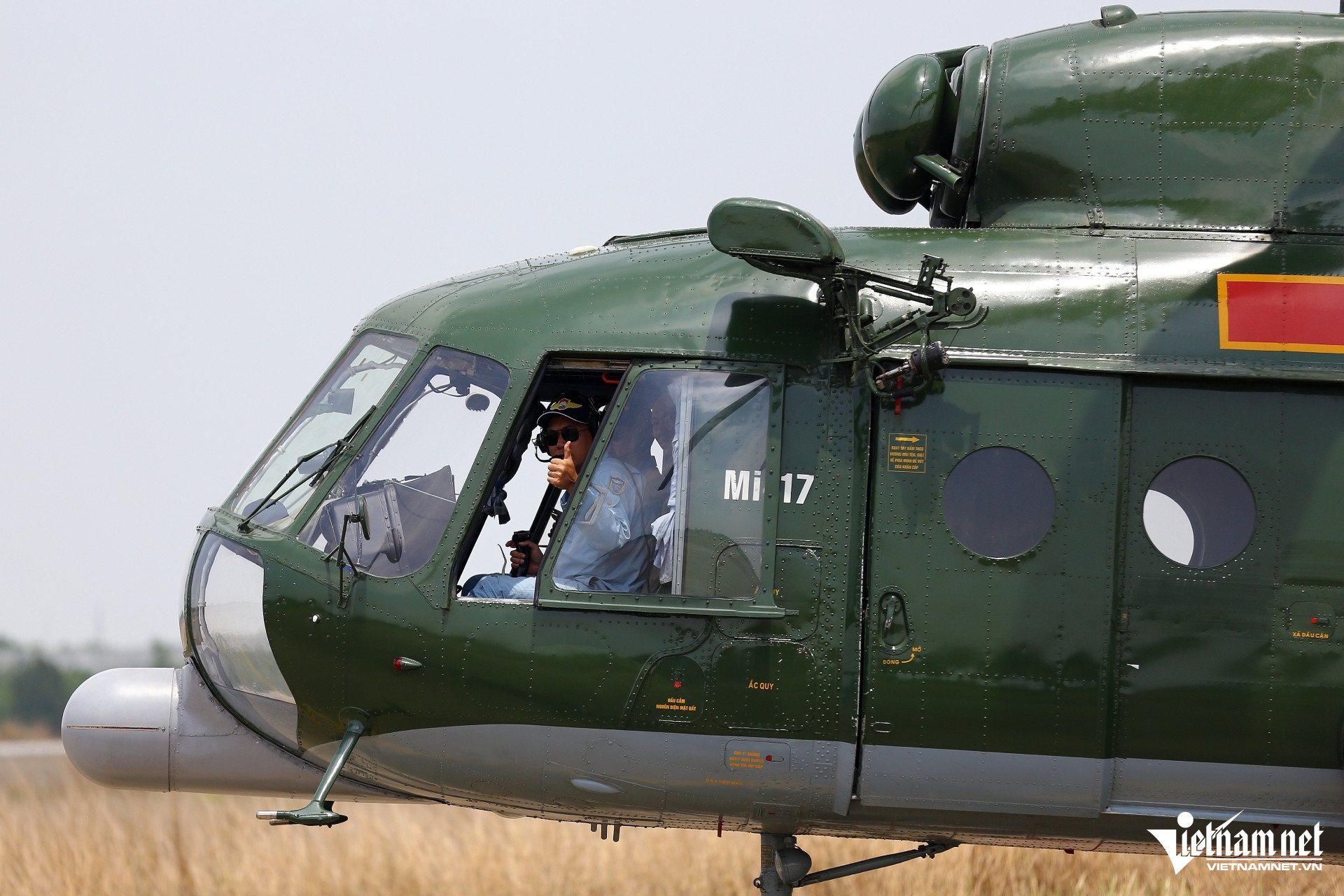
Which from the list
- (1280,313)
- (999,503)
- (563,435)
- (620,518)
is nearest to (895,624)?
(999,503)

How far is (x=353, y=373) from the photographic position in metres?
6.49

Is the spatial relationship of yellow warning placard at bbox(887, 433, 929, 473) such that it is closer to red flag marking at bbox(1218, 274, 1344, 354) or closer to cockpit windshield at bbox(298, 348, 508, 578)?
red flag marking at bbox(1218, 274, 1344, 354)

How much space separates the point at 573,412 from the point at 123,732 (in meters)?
2.45

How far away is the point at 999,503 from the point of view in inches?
225

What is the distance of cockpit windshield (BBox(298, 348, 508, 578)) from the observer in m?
5.89

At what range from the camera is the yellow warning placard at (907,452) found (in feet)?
18.8

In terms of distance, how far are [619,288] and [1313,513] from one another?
3018 millimetres

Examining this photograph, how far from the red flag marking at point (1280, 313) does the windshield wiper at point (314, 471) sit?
366cm

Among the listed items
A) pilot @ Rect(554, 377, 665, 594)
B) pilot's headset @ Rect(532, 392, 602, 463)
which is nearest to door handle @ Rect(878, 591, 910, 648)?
pilot @ Rect(554, 377, 665, 594)

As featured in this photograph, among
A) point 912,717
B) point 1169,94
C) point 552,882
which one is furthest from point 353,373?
point 552,882

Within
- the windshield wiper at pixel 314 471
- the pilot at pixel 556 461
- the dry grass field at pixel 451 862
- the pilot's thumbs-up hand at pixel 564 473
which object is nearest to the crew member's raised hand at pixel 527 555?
the pilot at pixel 556 461

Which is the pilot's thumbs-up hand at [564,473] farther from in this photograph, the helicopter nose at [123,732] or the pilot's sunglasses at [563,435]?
the helicopter nose at [123,732]

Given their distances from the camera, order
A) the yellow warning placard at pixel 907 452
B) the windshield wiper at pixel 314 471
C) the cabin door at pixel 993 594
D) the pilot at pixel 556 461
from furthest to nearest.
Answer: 1. the windshield wiper at pixel 314 471
2. the pilot at pixel 556 461
3. the yellow warning placard at pixel 907 452
4. the cabin door at pixel 993 594

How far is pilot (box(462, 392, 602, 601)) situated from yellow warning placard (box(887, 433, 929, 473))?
50.0 inches
